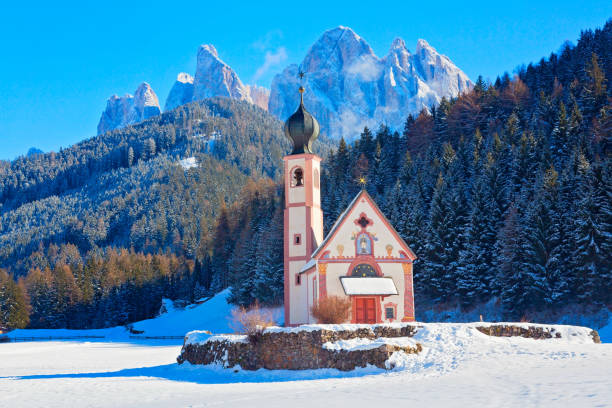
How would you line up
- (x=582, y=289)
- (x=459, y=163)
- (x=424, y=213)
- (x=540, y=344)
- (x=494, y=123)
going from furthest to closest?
(x=494, y=123)
(x=459, y=163)
(x=424, y=213)
(x=582, y=289)
(x=540, y=344)

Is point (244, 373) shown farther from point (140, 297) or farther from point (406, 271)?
point (140, 297)

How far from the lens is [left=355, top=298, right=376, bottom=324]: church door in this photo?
3812cm

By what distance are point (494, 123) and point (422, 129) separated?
11.1m

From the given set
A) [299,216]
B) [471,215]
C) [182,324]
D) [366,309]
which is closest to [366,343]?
[366,309]

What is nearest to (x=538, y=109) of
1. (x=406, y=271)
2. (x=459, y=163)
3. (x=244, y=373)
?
(x=459, y=163)

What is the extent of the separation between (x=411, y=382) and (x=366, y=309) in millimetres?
19141

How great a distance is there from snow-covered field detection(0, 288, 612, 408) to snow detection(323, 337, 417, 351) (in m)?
0.72

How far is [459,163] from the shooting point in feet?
222

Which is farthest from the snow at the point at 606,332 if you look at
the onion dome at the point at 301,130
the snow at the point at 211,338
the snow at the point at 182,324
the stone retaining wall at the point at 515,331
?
the snow at the point at 182,324

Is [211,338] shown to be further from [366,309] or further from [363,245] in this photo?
[363,245]

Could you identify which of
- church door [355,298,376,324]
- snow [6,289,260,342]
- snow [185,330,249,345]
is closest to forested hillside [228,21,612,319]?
snow [6,289,260,342]

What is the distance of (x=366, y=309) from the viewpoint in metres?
38.3

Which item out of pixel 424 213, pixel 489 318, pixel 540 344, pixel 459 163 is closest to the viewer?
pixel 540 344

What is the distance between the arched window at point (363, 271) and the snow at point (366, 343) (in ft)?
43.7
